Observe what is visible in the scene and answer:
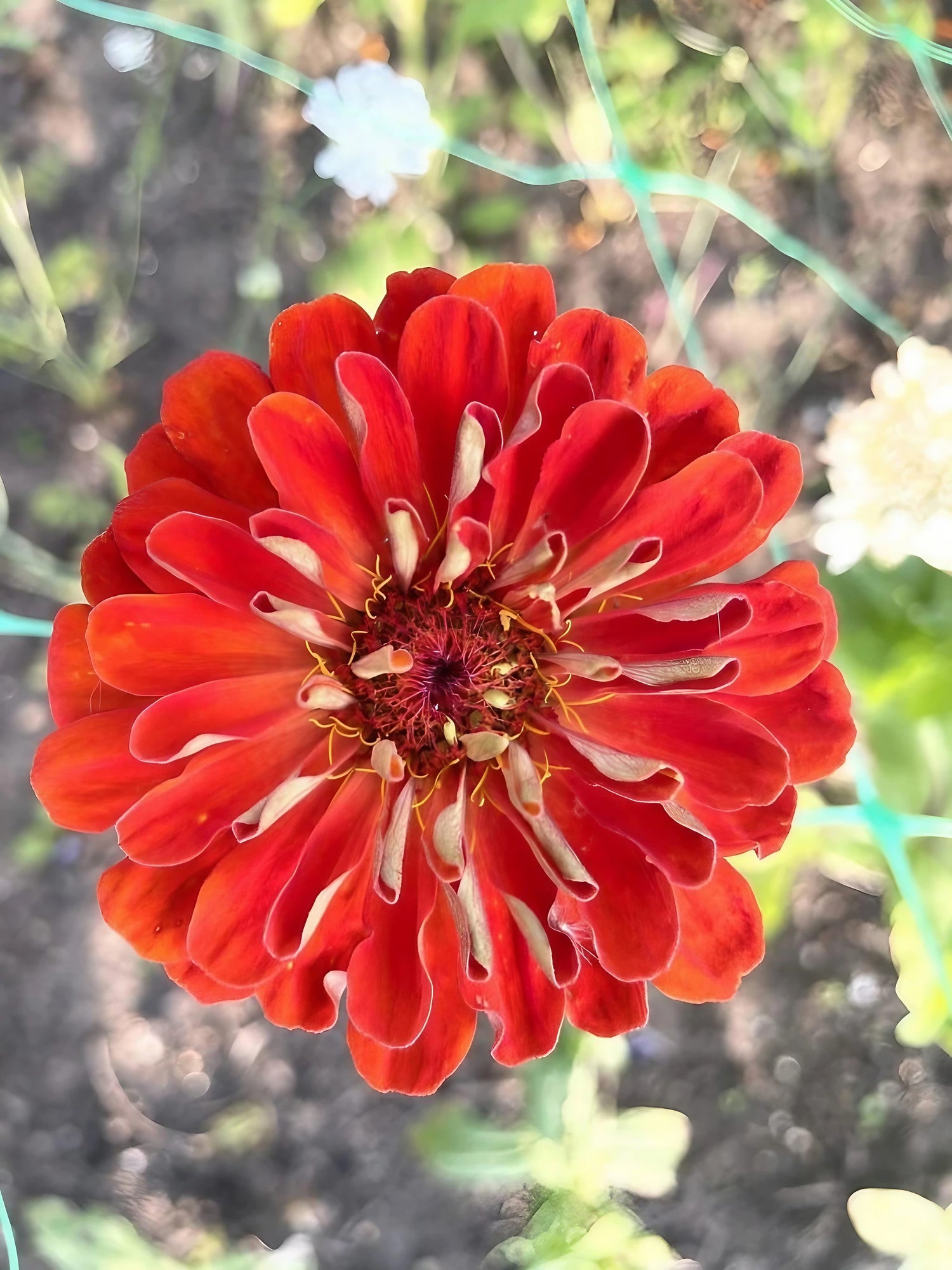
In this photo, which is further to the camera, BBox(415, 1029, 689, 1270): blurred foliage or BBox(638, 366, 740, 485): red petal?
BBox(415, 1029, 689, 1270): blurred foliage

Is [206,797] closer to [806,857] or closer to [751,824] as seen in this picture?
[751,824]

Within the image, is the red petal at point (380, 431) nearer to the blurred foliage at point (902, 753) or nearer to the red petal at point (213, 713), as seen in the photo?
the red petal at point (213, 713)

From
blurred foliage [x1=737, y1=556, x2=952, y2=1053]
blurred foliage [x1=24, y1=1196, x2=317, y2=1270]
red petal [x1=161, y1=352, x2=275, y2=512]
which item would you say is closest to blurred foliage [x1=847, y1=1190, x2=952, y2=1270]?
blurred foliage [x1=737, y1=556, x2=952, y2=1053]

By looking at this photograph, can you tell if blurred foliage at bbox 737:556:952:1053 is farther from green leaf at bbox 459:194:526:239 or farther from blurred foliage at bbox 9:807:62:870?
blurred foliage at bbox 9:807:62:870

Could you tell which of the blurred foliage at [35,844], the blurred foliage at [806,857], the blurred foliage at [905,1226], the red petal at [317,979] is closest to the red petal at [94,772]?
the red petal at [317,979]

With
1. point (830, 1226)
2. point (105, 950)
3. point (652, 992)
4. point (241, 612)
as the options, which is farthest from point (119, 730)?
point (830, 1226)
